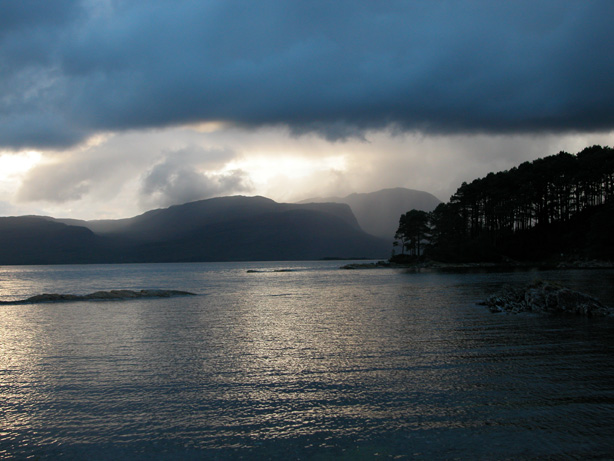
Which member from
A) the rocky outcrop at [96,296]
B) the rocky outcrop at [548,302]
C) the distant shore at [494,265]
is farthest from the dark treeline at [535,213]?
the rocky outcrop at [96,296]

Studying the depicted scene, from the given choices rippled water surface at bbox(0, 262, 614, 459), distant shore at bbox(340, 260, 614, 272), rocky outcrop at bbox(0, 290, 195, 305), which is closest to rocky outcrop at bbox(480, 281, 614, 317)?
rippled water surface at bbox(0, 262, 614, 459)

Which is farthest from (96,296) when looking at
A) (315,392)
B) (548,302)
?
(548,302)

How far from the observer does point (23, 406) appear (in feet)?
45.4

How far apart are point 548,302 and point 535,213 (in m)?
127

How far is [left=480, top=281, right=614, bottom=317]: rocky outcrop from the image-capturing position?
105ft

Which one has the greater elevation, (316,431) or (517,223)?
(517,223)

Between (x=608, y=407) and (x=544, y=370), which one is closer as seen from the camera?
(x=608, y=407)

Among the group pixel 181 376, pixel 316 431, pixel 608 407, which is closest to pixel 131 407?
pixel 181 376

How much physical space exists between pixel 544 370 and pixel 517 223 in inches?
5968

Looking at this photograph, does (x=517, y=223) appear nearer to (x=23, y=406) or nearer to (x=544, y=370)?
(x=544, y=370)

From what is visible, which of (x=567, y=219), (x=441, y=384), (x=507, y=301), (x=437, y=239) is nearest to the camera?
(x=441, y=384)

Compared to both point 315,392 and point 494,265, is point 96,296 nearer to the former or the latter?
point 315,392

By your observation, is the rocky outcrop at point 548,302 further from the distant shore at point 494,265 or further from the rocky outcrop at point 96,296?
the distant shore at point 494,265

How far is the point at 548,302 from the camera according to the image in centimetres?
3469
